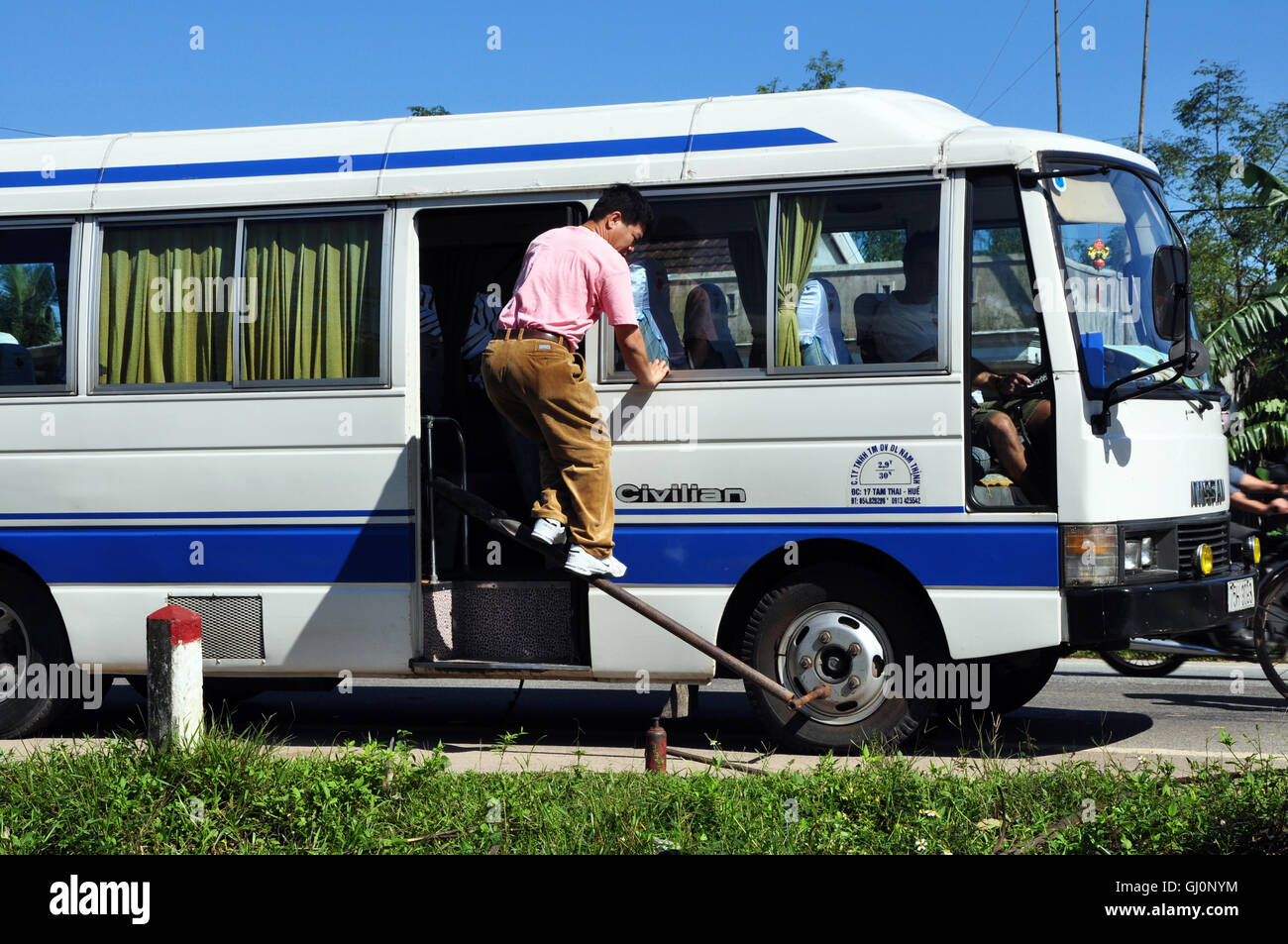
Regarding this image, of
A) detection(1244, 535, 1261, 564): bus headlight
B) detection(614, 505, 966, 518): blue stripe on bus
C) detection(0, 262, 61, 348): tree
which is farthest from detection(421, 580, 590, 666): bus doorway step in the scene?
detection(1244, 535, 1261, 564): bus headlight

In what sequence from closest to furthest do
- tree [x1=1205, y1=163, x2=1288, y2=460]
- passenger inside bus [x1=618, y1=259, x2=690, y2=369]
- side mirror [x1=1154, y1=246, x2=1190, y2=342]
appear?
side mirror [x1=1154, y1=246, x2=1190, y2=342]
passenger inside bus [x1=618, y1=259, x2=690, y2=369]
tree [x1=1205, y1=163, x2=1288, y2=460]

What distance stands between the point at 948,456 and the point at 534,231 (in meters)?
3.34

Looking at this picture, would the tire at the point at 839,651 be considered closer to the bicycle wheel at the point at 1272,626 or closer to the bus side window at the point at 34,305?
the bicycle wheel at the point at 1272,626

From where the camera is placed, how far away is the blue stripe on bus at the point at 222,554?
7.40 meters

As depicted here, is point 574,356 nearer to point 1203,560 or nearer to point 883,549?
point 883,549

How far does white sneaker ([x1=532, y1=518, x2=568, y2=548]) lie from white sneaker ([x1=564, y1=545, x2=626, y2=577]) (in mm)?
100

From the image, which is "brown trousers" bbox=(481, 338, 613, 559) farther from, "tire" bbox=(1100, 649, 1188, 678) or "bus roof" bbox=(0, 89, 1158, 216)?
"tire" bbox=(1100, 649, 1188, 678)

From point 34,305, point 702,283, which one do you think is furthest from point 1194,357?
point 34,305

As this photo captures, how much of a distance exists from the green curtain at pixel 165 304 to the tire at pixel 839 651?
327cm

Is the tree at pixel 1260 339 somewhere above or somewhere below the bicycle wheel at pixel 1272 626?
above

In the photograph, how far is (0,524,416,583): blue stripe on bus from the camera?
740 cm

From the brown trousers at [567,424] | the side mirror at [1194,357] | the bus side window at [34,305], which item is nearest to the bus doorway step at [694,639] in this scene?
the brown trousers at [567,424]
